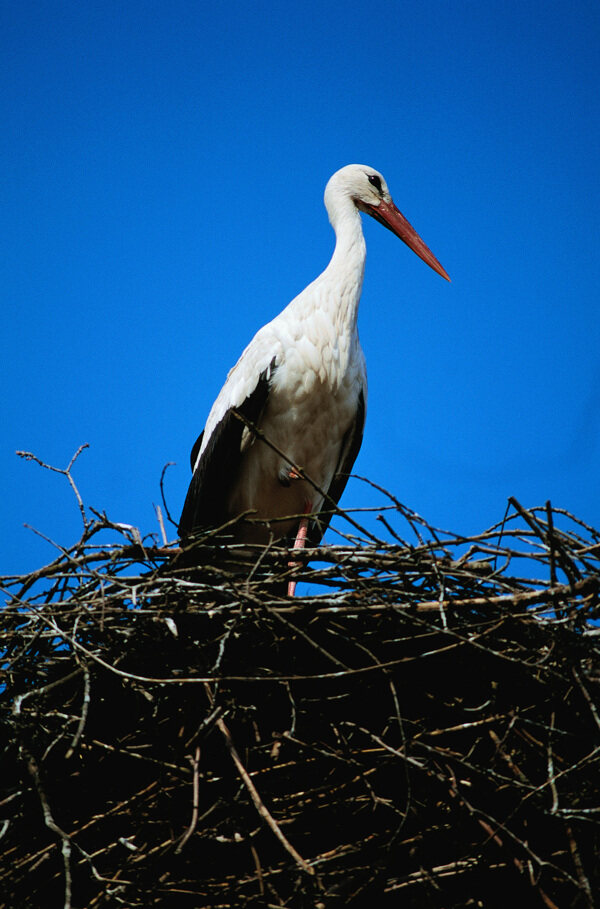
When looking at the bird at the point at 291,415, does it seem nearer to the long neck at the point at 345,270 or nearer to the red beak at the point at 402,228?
the long neck at the point at 345,270

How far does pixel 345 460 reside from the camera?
3.34 metres

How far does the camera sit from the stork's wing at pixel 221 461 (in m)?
3.00

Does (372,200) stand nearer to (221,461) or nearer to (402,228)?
(402,228)

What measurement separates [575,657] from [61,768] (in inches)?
→ 47.5

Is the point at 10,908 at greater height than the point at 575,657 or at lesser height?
lesser

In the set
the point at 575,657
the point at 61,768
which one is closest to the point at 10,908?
the point at 61,768

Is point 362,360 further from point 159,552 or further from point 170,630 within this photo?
point 170,630

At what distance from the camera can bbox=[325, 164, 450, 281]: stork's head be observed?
370 cm

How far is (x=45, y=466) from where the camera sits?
248 centimetres

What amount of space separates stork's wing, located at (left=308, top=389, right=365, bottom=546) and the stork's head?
0.93 meters

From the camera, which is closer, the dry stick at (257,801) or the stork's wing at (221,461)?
the dry stick at (257,801)

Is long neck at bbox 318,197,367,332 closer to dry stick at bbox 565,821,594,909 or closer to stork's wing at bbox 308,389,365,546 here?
stork's wing at bbox 308,389,365,546

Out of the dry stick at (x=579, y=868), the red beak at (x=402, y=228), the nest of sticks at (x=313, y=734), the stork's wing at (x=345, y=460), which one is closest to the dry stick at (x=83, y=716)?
the nest of sticks at (x=313, y=734)

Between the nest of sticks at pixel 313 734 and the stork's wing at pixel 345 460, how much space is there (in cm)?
107
